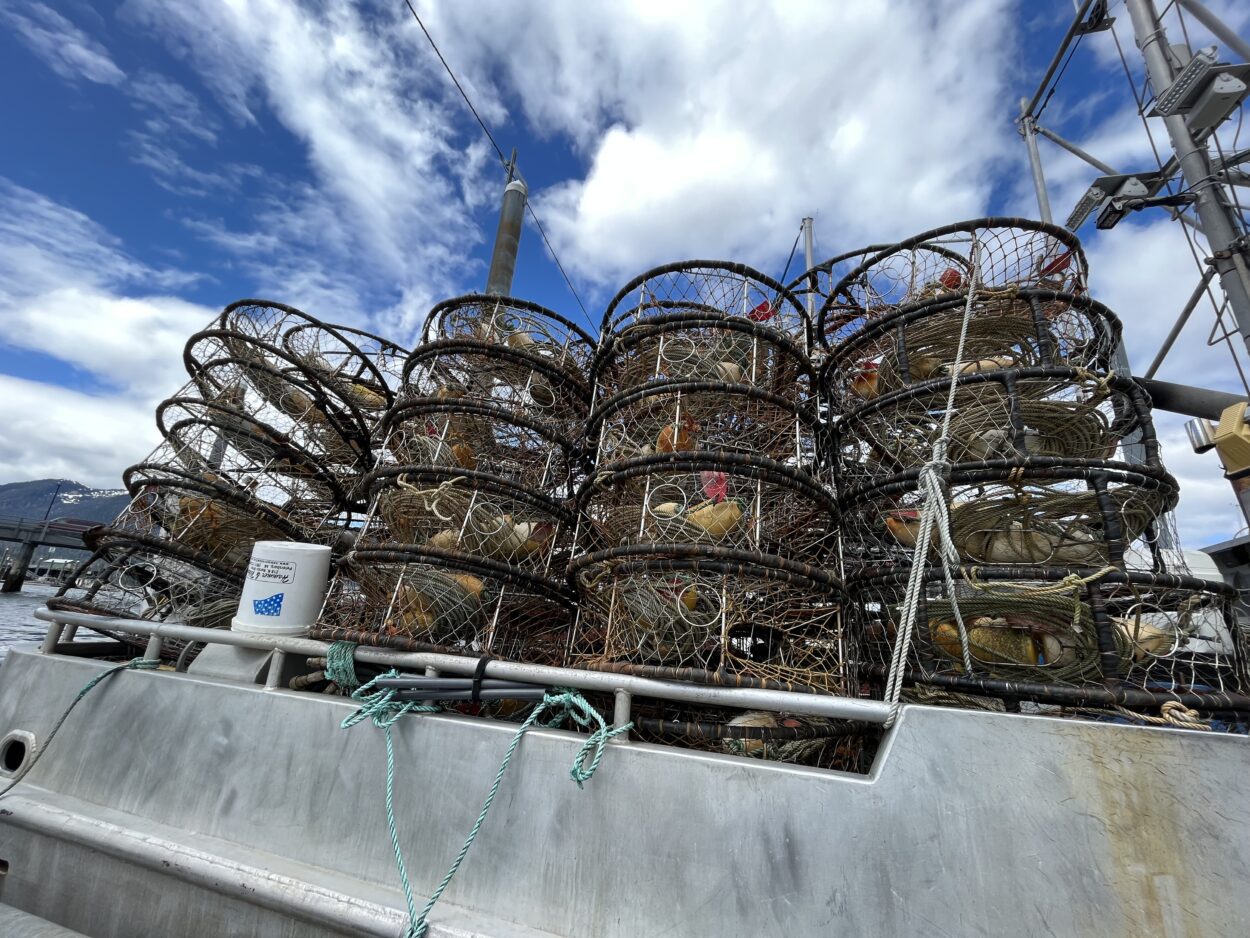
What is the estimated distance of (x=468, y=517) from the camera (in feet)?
8.21

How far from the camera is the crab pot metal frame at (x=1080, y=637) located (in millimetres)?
1704

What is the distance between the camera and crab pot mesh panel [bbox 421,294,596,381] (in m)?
3.26

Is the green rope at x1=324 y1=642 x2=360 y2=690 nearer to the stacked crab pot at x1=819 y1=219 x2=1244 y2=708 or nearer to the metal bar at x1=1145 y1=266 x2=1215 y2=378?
the stacked crab pot at x1=819 y1=219 x2=1244 y2=708

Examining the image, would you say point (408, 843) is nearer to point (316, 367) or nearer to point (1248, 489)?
point (316, 367)

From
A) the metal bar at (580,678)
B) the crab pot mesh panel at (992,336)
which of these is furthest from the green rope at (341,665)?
the crab pot mesh panel at (992,336)

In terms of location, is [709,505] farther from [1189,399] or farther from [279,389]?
[1189,399]

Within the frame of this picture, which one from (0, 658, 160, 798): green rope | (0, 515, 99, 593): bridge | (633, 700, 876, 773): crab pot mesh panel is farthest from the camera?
(0, 515, 99, 593): bridge

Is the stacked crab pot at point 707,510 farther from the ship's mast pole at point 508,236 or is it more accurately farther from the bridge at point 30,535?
the bridge at point 30,535

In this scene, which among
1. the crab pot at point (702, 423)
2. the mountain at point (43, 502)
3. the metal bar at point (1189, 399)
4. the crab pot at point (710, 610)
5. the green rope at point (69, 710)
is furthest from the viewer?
the mountain at point (43, 502)

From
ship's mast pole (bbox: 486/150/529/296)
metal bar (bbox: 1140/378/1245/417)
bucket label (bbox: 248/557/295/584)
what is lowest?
bucket label (bbox: 248/557/295/584)

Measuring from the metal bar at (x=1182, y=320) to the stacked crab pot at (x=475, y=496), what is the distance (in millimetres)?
5671

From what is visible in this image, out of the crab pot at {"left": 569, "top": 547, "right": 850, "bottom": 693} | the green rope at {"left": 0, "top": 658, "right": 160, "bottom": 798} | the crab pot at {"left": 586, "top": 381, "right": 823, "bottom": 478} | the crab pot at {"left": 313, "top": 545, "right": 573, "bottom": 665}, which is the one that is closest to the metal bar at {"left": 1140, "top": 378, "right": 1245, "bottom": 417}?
the crab pot at {"left": 586, "top": 381, "right": 823, "bottom": 478}

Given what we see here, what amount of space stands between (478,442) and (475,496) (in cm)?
62

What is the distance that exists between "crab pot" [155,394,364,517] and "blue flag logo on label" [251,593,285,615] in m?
1.39
